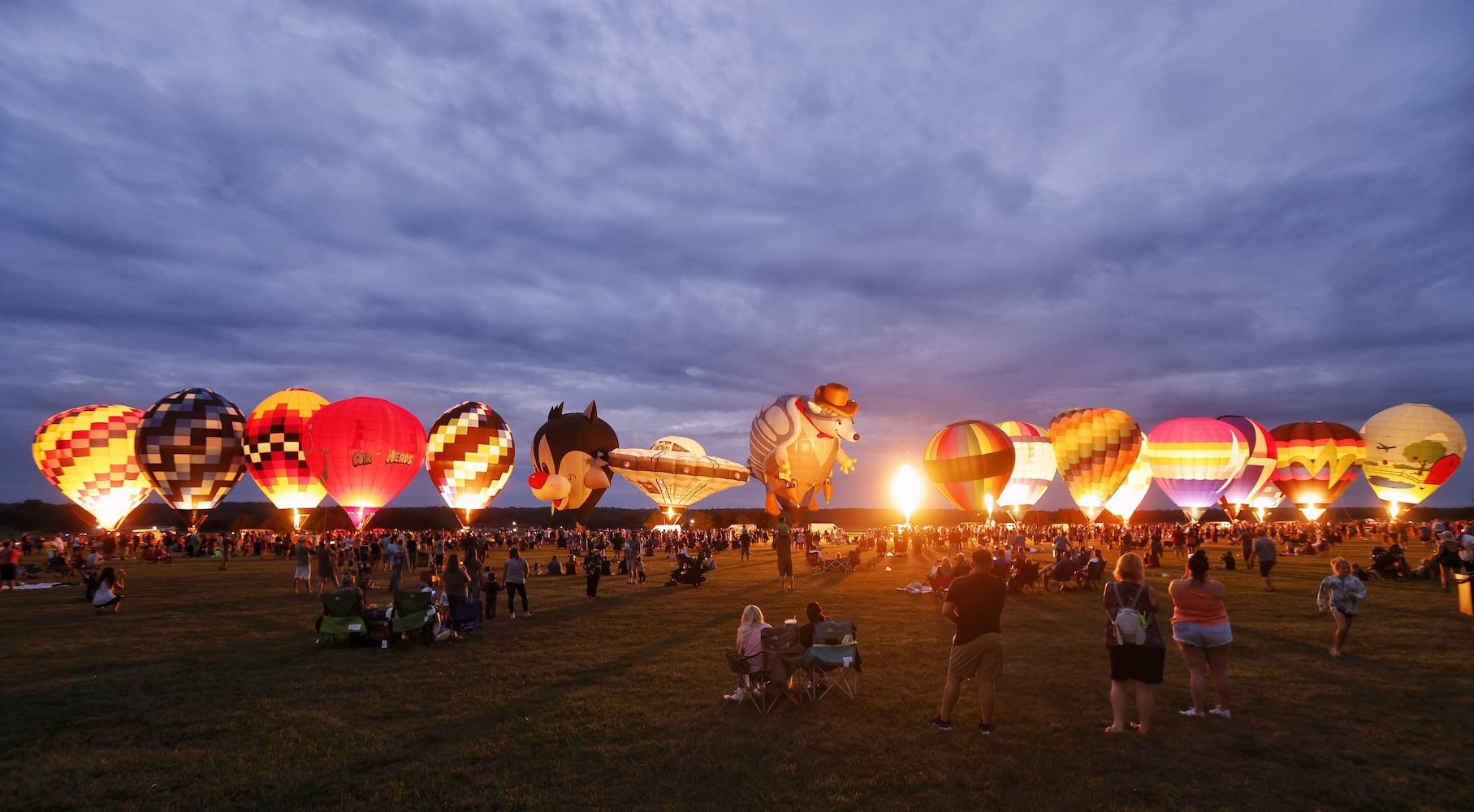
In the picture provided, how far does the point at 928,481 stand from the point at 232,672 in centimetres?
3268

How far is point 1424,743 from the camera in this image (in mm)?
6422

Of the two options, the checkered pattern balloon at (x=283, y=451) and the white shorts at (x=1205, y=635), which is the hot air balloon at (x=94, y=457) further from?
the white shorts at (x=1205, y=635)

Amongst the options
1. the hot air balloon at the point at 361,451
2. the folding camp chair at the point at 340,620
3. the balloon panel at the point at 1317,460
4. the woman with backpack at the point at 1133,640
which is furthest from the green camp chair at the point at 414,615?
the balloon panel at the point at 1317,460

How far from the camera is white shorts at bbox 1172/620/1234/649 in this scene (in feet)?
22.1

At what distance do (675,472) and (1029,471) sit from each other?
1988 cm

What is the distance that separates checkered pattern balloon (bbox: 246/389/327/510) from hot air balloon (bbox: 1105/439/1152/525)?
43446 mm

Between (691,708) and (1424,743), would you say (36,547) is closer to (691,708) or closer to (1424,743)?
(691,708)

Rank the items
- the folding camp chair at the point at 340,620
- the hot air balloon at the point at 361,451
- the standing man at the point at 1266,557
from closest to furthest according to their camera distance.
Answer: the folding camp chair at the point at 340,620
the standing man at the point at 1266,557
the hot air balloon at the point at 361,451

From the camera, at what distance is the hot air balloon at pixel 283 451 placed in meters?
33.5

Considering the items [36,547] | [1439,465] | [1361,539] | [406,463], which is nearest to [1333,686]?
[406,463]

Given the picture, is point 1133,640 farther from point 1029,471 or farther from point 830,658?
point 1029,471

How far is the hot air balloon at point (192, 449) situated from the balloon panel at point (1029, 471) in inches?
1570

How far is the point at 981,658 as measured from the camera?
6.70 meters

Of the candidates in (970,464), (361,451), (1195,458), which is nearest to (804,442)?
(970,464)
